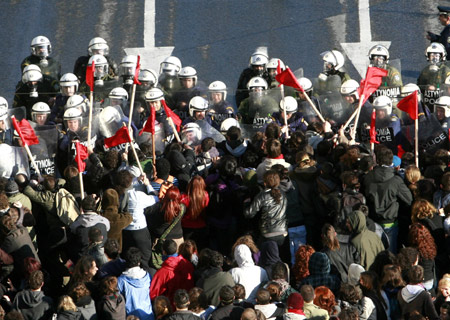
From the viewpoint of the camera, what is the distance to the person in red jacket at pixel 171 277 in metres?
13.0

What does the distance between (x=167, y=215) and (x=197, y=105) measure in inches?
154

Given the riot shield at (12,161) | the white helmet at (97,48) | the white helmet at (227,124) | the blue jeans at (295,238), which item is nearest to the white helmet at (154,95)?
the white helmet at (227,124)

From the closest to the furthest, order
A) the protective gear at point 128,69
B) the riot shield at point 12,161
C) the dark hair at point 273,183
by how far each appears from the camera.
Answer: the dark hair at point 273,183, the riot shield at point 12,161, the protective gear at point 128,69

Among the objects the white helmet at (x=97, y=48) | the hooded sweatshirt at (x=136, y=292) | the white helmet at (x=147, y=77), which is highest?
the white helmet at (x=97, y=48)

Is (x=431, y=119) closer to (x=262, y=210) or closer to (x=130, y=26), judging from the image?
(x=262, y=210)

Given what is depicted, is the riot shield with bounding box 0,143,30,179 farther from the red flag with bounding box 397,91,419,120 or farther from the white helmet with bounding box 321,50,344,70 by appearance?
the white helmet with bounding box 321,50,344,70

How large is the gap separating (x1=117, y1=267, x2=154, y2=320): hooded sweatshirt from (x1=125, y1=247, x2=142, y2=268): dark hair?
6 centimetres

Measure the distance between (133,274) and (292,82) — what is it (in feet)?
16.2

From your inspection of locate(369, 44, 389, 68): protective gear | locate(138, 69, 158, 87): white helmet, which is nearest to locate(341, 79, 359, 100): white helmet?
locate(369, 44, 389, 68): protective gear

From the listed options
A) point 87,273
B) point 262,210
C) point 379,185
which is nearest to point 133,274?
point 87,273

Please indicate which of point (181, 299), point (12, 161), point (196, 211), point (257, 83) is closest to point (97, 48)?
point (257, 83)

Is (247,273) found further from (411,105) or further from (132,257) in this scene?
(411,105)

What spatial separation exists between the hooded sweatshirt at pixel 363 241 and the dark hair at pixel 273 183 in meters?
0.99

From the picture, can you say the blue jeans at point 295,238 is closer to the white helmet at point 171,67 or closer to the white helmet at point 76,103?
the white helmet at point 76,103
